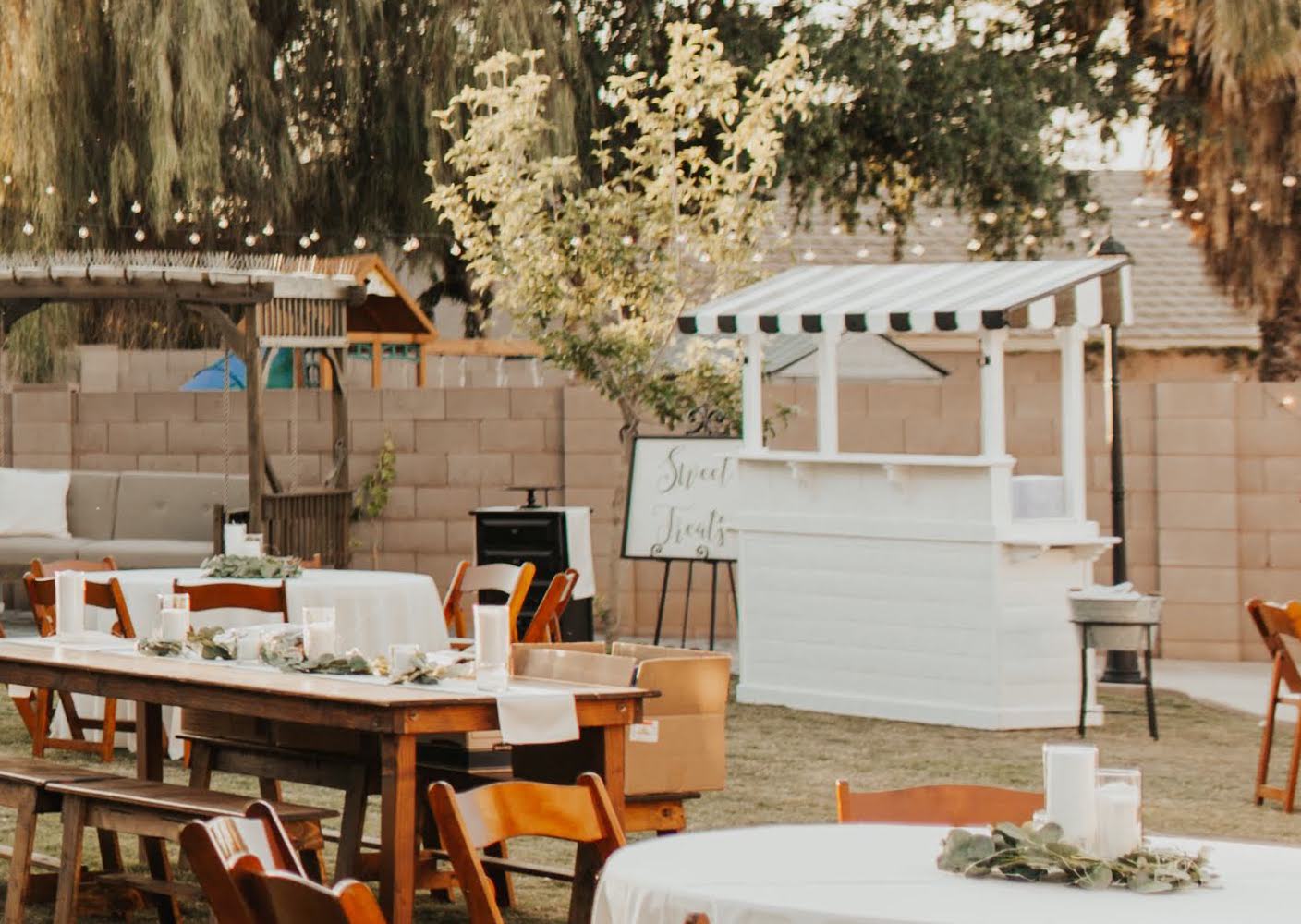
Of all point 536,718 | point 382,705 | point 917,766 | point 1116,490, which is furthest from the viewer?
point 1116,490

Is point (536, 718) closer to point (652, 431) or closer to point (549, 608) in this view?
point (549, 608)

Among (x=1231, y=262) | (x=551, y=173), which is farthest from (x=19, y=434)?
(x=1231, y=262)

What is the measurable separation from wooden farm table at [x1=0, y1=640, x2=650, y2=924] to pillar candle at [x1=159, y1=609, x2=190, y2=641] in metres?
0.29

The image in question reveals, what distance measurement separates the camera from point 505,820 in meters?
4.46

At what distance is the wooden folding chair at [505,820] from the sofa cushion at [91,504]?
1219cm

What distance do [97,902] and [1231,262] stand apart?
12.9m

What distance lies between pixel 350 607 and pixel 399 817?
14.4ft

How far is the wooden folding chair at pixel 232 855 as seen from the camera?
370 centimetres

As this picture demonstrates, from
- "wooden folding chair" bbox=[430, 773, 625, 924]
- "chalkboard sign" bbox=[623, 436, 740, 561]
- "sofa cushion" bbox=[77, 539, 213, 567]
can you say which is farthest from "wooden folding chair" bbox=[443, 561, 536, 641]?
"wooden folding chair" bbox=[430, 773, 625, 924]

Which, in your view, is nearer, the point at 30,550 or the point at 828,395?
the point at 828,395

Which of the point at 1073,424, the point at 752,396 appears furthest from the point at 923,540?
the point at 752,396

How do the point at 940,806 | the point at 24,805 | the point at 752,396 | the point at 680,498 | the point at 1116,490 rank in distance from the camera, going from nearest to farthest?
the point at 940,806
the point at 24,805
the point at 752,396
the point at 1116,490
the point at 680,498

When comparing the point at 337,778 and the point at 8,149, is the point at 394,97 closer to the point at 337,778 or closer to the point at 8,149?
the point at 8,149

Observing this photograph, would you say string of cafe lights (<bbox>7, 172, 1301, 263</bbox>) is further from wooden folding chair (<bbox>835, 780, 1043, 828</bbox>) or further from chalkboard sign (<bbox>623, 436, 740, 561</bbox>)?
wooden folding chair (<bbox>835, 780, 1043, 828</bbox>)
